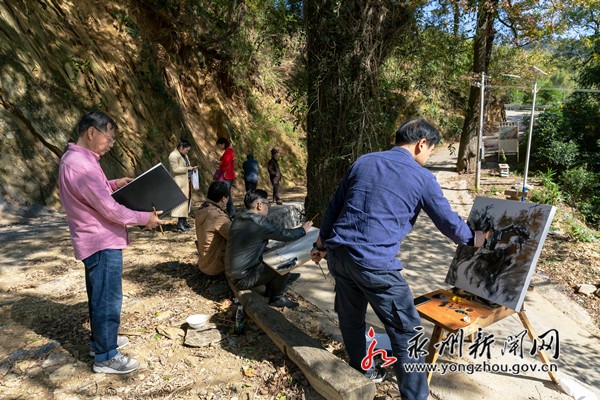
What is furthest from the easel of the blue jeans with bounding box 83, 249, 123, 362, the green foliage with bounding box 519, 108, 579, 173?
the green foliage with bounding box 519, 108, 579, 173

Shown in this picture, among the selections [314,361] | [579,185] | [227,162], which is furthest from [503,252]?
[579,185]

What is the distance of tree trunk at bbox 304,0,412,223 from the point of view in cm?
416

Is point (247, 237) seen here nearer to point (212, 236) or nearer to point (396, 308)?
point (212, 236)

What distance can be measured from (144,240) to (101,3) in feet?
25.9

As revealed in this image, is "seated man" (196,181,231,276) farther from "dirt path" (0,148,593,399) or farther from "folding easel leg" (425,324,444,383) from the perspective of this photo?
"folding easel leg" (425,324,444,383)

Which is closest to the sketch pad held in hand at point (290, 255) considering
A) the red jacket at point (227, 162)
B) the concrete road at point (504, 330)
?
the concrete road at point (504, 330)

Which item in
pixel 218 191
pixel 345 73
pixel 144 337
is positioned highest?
pixel 345 73

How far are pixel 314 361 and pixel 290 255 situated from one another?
131cm

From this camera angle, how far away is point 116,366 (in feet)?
9.24

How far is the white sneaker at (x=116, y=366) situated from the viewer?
2.79 m

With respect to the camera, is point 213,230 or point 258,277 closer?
point 258,277

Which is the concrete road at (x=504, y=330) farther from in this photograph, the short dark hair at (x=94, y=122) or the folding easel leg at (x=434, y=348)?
the short dark hair at (x=94, y=122)

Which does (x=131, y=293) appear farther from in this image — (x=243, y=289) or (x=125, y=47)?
(x=125, y=47)

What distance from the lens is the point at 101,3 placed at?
10328 millimetres
